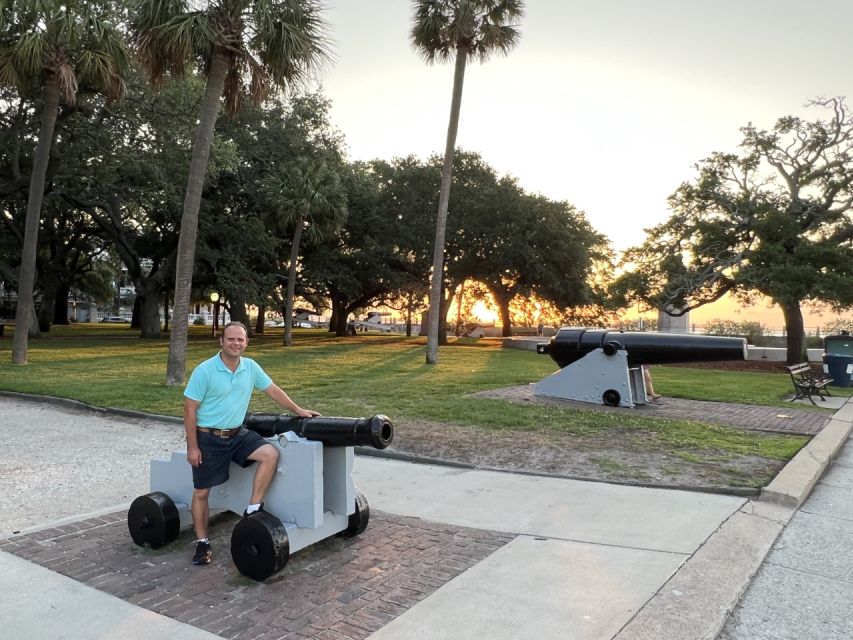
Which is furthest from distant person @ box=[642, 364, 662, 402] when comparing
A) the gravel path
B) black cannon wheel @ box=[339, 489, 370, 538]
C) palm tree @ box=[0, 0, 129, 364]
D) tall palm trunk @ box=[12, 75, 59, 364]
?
tall palm trunk @ box=[12, 75, 59, 364]

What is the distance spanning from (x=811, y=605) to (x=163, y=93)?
21.4 m

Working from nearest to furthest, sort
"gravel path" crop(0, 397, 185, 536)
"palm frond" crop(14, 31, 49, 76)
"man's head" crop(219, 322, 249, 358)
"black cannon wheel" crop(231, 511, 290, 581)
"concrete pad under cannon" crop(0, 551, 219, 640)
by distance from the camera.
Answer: "concrete pad under cannon" crop(0, 551, 219, 640)
"black cannon wheel" crop(231, 511, 290, 581)
"man's head" crop(219, 322, 249, 358)
"gravel path" crop(0, 397, 185, 536)
"palm frond" crop(14, 31, 49, 76)

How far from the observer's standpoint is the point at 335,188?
29203 mm

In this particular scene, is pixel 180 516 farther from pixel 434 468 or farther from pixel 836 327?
pixel 836 327

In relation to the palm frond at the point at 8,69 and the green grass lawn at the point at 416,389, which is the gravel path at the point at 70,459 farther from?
the palm frond at the point at 8,69

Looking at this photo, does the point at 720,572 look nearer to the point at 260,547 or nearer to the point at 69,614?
the point at 260,547

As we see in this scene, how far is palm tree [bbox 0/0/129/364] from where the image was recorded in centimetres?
1470

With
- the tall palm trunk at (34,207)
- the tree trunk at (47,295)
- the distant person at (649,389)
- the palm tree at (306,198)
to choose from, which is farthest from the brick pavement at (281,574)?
the tree trunk at (47,295)

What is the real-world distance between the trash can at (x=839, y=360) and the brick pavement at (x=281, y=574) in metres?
15.2

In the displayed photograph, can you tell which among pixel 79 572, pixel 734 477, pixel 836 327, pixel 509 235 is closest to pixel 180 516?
pixel 79 572

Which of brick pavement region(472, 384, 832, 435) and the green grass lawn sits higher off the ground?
the green grass lawn

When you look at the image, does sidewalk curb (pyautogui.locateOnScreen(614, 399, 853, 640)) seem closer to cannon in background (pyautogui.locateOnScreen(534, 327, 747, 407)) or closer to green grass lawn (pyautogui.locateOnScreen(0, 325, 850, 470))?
green grass lawn (pyautogui.locateOnScreen(0, 325, 850, 470))

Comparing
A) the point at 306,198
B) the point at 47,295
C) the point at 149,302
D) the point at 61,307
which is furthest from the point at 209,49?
the point at 61,307

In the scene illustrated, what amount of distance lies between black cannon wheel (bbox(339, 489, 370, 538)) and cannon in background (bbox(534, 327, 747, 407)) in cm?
713
